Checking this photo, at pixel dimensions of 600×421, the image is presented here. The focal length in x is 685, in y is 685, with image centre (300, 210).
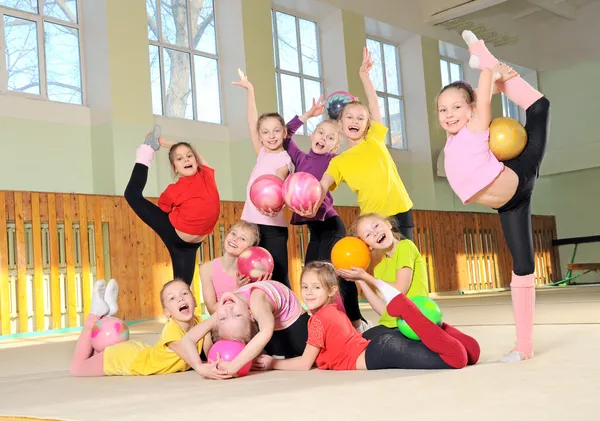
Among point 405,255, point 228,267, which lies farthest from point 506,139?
point 228,267

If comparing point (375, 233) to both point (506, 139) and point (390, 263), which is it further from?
point (506, 139)

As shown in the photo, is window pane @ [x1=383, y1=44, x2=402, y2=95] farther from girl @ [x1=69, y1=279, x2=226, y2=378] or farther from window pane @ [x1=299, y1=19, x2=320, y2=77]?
girl @ [x1=69, y1=279, x2=226, y2=378]

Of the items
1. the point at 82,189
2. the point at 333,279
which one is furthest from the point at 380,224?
the point at 82,189

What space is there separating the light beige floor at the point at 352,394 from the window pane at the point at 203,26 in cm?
753

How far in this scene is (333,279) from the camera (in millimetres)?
3215

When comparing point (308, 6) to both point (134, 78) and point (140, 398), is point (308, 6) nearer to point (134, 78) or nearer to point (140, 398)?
point (134, 78)

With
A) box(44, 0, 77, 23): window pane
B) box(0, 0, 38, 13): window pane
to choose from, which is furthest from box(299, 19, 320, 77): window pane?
box(0, 0, 38, 13): window pane

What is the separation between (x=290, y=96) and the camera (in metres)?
11.4

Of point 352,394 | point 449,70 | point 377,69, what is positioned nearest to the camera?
point 352,394

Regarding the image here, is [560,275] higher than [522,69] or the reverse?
the reverse

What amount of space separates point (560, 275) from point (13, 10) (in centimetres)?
1200

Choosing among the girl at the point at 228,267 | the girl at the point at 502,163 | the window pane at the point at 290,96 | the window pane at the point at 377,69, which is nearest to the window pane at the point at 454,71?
the window pane at the point at 377,69

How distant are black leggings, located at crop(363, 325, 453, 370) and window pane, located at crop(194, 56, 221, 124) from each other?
297 inches

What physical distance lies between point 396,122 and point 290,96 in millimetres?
2797
